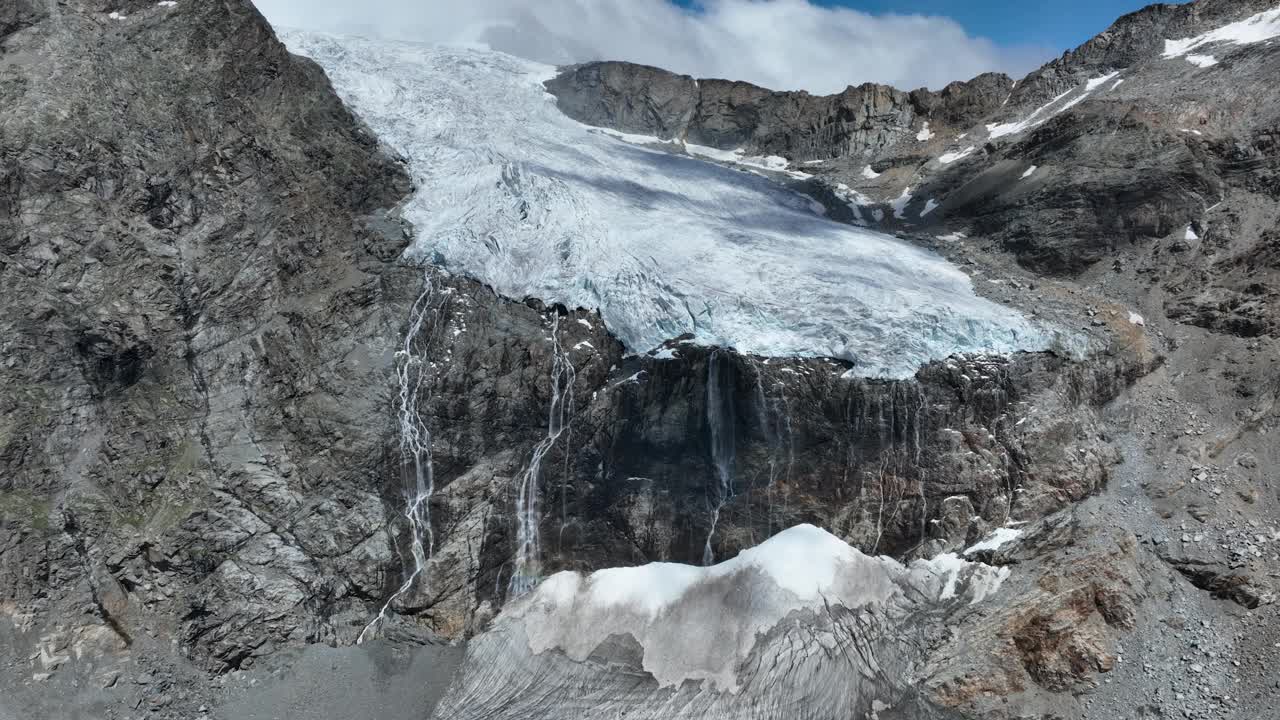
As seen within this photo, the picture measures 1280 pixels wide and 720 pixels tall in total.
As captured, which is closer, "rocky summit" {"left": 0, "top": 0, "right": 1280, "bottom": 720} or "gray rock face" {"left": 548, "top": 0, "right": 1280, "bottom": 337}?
"rocky summit" {"left": 0, "top": 0, "right": 1280, "bottom": 720}

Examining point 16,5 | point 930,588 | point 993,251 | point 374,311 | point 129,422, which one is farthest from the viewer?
point 993,251

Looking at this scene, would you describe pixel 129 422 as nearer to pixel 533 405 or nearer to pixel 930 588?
pixel 533 405

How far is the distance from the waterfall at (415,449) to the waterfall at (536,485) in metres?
2.00

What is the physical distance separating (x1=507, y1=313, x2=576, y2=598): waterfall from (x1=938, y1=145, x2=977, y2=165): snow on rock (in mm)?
20172

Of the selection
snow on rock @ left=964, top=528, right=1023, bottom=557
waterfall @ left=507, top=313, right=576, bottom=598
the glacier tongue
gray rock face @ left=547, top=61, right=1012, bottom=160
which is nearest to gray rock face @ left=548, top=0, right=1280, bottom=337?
gray rock face @ left=547, top=61, right=1012, bottom=160

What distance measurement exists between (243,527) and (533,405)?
6.89 m

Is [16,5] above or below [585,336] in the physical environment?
above

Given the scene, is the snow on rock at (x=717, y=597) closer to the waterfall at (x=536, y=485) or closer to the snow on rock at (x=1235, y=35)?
the waterfall at (x=536, y=485)

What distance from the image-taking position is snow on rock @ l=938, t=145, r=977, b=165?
105 ft

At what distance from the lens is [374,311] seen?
65.6 feet

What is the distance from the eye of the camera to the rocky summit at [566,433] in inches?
631

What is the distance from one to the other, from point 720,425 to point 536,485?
4521mm

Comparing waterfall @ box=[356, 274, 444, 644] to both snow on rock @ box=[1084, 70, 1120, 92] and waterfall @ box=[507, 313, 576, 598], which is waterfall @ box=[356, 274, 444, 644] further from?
snow on rock @ box=[1084, 70, 1120, 92]

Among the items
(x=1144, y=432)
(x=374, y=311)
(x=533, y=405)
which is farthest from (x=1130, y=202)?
(x=374, y=311)
